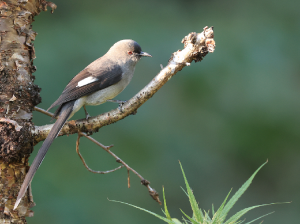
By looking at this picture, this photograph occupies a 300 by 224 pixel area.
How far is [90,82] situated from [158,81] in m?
0.69

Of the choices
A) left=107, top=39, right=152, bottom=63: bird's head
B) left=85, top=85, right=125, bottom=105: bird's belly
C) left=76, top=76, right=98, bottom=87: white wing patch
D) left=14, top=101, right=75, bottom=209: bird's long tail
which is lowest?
left=14, top=101, right=75, bottom=209: bird's long tail

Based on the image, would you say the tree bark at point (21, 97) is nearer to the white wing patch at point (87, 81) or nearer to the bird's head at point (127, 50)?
the white wing patch at point (87, 81)

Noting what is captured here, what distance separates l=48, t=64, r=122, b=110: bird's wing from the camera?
2149 mm

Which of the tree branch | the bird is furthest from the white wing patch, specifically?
the tree branch

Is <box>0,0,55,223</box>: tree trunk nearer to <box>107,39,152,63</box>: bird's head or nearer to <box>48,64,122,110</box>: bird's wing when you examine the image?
<box>48,64,122,110</box>: bird's wing

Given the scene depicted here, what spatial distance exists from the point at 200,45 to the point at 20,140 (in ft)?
3.68

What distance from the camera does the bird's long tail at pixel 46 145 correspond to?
1.64 meters

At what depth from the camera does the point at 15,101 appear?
5.97 ft

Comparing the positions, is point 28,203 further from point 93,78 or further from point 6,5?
A: point 6,5

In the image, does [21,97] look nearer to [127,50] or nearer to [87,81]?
[87,81]

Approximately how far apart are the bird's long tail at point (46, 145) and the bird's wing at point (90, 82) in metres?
0.06

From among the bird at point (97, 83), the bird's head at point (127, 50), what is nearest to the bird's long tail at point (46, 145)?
the bird at point (97, 83)

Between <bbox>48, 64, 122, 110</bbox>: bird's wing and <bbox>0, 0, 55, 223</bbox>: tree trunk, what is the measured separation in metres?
0.26

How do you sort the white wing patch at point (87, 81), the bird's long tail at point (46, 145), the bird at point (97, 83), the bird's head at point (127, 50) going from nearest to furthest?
the bird's long tail at point (46, 145) → the bird at point (97, 83) → the white wing patch at point (87, 81) → the bird's head at point (127, 50)
